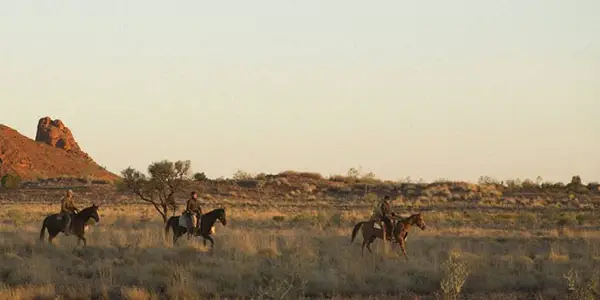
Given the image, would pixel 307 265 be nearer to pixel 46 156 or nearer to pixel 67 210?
pixel 67 210

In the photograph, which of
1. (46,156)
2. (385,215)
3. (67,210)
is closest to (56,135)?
(46,156)

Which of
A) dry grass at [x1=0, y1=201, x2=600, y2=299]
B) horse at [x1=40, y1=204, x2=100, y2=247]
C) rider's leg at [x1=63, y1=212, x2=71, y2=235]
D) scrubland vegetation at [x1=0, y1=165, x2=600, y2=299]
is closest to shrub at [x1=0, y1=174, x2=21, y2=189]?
scrubland vegetation at [x1=0, y1=165, x2=600, y2=299]

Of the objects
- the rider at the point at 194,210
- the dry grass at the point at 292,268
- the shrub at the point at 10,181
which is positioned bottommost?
the dry grass at the point at 292,268

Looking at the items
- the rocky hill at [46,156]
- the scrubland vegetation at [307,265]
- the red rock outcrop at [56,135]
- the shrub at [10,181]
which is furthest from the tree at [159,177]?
the red rock outcrop at [56,135]

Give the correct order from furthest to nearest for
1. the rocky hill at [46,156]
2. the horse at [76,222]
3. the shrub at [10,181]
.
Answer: the rocky hill at [46,156]
the shrub at [10,181]
the horse at [76,222]

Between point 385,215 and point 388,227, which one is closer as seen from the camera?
point 388,227

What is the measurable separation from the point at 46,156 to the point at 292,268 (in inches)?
3743

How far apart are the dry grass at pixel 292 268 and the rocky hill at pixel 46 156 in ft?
234

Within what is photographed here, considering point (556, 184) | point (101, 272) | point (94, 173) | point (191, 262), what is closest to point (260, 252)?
point (191, 262)

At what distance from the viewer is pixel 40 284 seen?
57.9 feet

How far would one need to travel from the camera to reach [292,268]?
19.5m

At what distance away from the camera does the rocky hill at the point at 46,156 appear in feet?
329

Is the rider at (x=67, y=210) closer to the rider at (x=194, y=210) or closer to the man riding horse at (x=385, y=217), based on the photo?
the rider at (x=194, y=210)

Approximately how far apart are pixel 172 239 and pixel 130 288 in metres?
9.46
